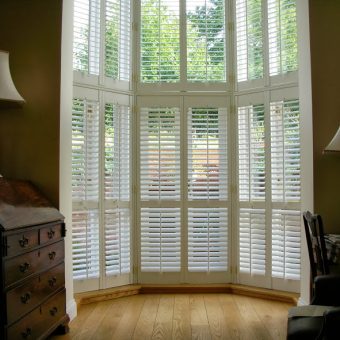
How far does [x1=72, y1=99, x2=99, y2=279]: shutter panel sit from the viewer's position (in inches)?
147

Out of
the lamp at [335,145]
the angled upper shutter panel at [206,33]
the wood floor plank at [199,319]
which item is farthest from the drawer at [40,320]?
the angled upper shutter panel at [206,33]

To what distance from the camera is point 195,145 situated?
4.17 m

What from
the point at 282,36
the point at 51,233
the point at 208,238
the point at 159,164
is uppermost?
the point at 282,36

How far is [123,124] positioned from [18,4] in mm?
1438

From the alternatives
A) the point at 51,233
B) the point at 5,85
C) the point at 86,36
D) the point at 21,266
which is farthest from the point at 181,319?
the point at 86,36

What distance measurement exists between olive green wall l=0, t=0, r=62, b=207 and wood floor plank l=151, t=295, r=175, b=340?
1258mm

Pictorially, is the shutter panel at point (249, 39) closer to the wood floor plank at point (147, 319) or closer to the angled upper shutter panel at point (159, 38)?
the angled upper shutter panel at point (159, 38)

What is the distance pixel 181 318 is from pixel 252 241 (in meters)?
1.08

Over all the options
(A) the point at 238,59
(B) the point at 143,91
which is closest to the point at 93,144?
(B) the point at 143,91

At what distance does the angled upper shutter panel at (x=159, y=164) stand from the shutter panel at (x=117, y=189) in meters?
0.16

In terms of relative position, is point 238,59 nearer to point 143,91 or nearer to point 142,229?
point 143,91

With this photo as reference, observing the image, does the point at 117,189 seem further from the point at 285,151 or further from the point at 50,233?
the point at 285,151

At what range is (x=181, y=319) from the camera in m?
3.36

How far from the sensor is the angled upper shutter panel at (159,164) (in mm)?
4141
